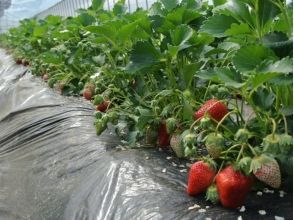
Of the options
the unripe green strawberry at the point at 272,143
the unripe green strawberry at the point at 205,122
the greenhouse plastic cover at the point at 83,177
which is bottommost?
the greenhouse plastic cover at the point at 83,177

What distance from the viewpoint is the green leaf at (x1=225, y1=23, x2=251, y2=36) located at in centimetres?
109

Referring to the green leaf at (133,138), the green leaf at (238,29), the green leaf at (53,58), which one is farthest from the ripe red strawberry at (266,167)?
the green leaf at (53,58)

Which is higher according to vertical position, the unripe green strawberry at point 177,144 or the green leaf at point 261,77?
the green leaf at point 261,77

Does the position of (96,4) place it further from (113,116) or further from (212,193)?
(212,193)

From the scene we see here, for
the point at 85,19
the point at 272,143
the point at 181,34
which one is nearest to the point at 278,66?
the point at 272,143

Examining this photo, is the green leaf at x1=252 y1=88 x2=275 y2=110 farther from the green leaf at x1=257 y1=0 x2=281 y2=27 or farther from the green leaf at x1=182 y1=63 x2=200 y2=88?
the green leaf at x1=182 y1=63 x2=200 y2=88

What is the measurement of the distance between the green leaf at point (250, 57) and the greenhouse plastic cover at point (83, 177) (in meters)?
0.34

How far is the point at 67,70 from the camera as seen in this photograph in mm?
3191

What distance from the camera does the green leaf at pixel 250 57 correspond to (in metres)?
0.93

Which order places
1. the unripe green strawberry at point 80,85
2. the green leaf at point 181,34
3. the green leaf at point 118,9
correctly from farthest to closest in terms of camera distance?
the unripe green strawberry at point 80,85, the green leaf at point 118,9, the green leaf at point 181,34

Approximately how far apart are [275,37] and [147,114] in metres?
0.61

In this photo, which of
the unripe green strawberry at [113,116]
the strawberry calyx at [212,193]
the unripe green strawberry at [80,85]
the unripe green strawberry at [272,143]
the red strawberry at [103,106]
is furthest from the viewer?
the unripe green strawberry at [80,85]

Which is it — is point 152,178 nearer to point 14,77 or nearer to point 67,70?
point 67,70

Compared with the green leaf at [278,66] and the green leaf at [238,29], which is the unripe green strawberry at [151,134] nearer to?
the green leaf at [238,29]
